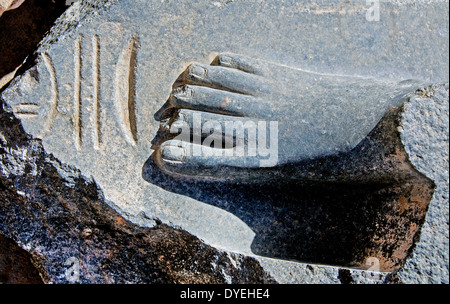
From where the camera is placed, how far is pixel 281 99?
113cm

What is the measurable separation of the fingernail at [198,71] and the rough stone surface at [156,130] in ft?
0.24

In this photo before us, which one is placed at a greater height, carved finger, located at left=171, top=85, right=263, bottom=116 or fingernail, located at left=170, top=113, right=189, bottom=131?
carved finger, located at left=171, top=85, right=263, bottom=116

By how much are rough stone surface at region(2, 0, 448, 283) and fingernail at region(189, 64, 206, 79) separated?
72mm

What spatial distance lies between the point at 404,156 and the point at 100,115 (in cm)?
72

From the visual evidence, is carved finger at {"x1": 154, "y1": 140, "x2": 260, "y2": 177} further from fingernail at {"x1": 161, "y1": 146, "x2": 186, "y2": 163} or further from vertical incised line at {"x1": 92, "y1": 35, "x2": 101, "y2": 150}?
vertical incised line at {"x1": 92, "y1": 35, "x2": 101, "y2": 150}

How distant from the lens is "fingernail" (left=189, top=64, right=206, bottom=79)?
1.11 metres

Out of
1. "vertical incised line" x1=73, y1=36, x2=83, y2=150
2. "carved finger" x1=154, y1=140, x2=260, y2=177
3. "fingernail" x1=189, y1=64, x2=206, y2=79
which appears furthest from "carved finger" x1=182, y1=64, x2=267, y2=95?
"vertical incised line" x1=73, y1=36, x2=83, y2=150

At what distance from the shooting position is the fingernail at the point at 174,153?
42.8 inches

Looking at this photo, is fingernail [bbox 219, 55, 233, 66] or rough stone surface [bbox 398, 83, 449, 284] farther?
fingernail [bbox 219, 55, 233, 66]

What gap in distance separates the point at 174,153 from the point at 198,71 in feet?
0.68

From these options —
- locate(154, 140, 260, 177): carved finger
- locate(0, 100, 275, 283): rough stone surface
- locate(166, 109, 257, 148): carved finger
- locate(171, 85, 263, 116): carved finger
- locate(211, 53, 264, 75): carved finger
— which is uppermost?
locate(211, 53, 264, 75): carved finger

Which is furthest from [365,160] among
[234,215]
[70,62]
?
[70,62]

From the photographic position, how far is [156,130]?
116 cm

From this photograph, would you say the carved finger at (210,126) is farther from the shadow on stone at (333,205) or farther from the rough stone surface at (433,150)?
the rough stone surface at (433,150)
